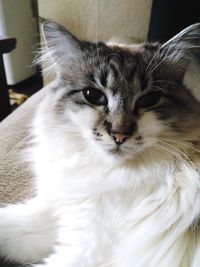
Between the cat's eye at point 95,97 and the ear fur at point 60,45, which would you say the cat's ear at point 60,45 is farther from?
the cat's eye at point 95,97

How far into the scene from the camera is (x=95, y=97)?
769 millimetres

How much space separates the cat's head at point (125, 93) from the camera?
71 centimetres

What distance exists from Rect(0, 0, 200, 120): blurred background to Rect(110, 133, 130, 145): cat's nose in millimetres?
869

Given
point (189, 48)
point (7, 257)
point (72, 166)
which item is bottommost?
point (7, 257)

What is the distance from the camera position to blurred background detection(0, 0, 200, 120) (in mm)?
1663

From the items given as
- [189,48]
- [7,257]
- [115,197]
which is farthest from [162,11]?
[7,257]

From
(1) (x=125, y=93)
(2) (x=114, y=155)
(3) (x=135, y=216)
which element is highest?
(1) (x=125, y=93)

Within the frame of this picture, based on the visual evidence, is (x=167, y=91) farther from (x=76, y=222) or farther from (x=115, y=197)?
(x=76, y=222)

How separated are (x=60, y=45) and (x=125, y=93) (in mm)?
250

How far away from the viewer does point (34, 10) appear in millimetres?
2623

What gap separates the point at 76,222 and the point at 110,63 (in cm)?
41

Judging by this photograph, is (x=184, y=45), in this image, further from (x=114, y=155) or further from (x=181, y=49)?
(x=114, y=155)

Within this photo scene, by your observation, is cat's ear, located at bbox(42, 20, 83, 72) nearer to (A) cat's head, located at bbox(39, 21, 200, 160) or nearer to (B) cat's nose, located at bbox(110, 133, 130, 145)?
(A) cat's head, located at bbox(39, 21, 200, 160)

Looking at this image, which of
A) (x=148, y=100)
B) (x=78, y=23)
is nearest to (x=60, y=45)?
(x=148, y=100)
